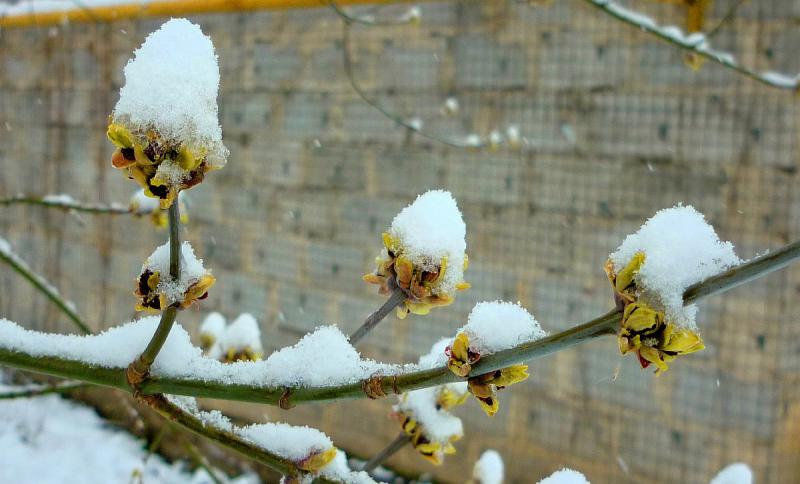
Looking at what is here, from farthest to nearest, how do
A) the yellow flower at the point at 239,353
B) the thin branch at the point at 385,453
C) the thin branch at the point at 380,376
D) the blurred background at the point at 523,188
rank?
the blurred background at the point at 523,188 → the yellow flower at the point at 239,353 → the thin branch at the point at 385,453 → the thin branch at the point at 380,376

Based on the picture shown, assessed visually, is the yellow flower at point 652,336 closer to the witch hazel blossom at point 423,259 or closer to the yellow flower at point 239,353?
the witch hazel blossom at point 423,259

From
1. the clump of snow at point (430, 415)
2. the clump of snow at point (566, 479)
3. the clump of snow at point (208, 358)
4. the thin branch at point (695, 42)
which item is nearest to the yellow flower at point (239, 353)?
the clump of snow at point (430, 415)

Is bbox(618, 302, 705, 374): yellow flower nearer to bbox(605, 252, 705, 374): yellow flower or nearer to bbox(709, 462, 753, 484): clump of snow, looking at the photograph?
bbox(605, 252, 705, 374): yellow flower

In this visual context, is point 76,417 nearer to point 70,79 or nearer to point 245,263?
point 245,263

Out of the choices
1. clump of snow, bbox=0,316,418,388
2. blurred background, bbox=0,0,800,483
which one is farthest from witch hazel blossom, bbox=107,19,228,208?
blurred background, bbox=0,0,800,483

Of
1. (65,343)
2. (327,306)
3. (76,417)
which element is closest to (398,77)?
(327,306)
